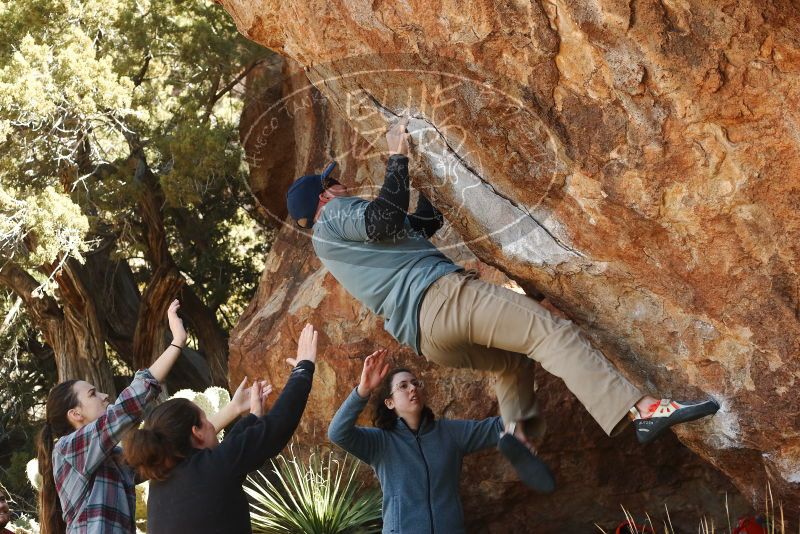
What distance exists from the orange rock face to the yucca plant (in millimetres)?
2836

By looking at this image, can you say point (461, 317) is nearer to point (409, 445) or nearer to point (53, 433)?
point (409, 445)

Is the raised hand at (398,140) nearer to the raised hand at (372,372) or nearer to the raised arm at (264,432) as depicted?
the raised hand at (372,372)

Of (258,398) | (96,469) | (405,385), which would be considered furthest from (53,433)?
(405,385)

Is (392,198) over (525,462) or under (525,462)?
over

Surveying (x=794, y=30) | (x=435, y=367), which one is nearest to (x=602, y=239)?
(x=794, y=30)

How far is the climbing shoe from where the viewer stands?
5.41m

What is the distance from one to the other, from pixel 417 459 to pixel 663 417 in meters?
1.53

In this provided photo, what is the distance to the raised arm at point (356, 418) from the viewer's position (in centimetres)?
551

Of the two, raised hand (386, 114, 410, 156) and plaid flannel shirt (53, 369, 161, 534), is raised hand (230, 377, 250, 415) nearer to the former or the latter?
plaid flannel shirt (53, 369, 161, 534)

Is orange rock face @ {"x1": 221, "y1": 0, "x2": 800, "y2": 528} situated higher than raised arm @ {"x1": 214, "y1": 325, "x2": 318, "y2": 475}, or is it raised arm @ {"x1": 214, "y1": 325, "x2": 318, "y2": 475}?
orange rock face @ {"x1": 221, "y1": 0, "x2": 800, "y2": 528}

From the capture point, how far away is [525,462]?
5.45 m

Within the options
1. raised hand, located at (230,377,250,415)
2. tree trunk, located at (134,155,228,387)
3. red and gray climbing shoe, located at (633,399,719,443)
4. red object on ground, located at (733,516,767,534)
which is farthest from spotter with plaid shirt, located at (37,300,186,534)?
tree trunk, located at (134,155,228,387)

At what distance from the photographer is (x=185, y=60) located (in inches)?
461

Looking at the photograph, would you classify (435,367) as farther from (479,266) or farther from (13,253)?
(13,253)
